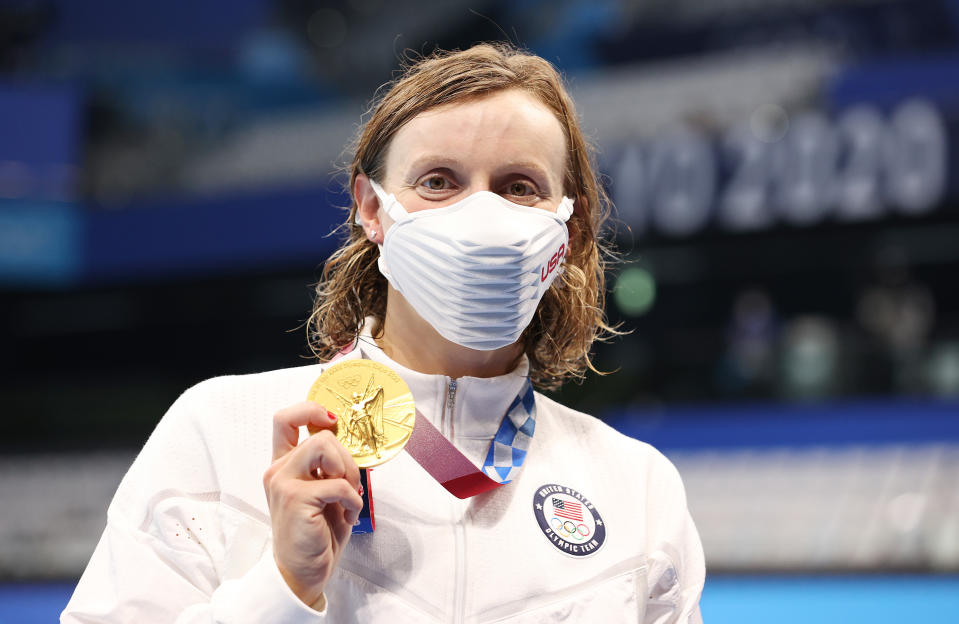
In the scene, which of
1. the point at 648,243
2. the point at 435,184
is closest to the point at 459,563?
the point at 435,184

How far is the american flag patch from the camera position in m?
1.77

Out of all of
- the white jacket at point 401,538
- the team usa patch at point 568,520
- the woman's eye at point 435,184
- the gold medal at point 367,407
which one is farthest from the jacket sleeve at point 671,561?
the woman's eye at point 435,184

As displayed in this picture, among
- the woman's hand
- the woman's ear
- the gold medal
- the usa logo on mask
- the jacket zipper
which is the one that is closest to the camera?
the woman's hand

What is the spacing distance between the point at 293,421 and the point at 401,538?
0.35m

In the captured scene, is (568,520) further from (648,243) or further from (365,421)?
(648,243)

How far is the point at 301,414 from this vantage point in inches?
55.7

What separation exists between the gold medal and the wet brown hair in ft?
1.38

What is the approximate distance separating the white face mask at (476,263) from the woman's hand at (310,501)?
0.41m

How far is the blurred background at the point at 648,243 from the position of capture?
687cm

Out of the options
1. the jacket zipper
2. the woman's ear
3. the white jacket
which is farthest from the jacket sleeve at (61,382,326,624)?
the woman's ear

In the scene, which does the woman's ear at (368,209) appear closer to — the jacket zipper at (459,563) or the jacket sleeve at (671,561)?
the jacket zipper at (459,563)

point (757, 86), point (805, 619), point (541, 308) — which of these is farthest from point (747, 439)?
point (541, 308)

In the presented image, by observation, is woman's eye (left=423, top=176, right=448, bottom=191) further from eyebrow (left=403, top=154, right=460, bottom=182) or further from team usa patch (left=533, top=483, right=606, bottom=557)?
team usa patch (left=533, top=483, right=606, bottom=557)

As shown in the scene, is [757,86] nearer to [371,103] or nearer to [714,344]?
[714,344]
